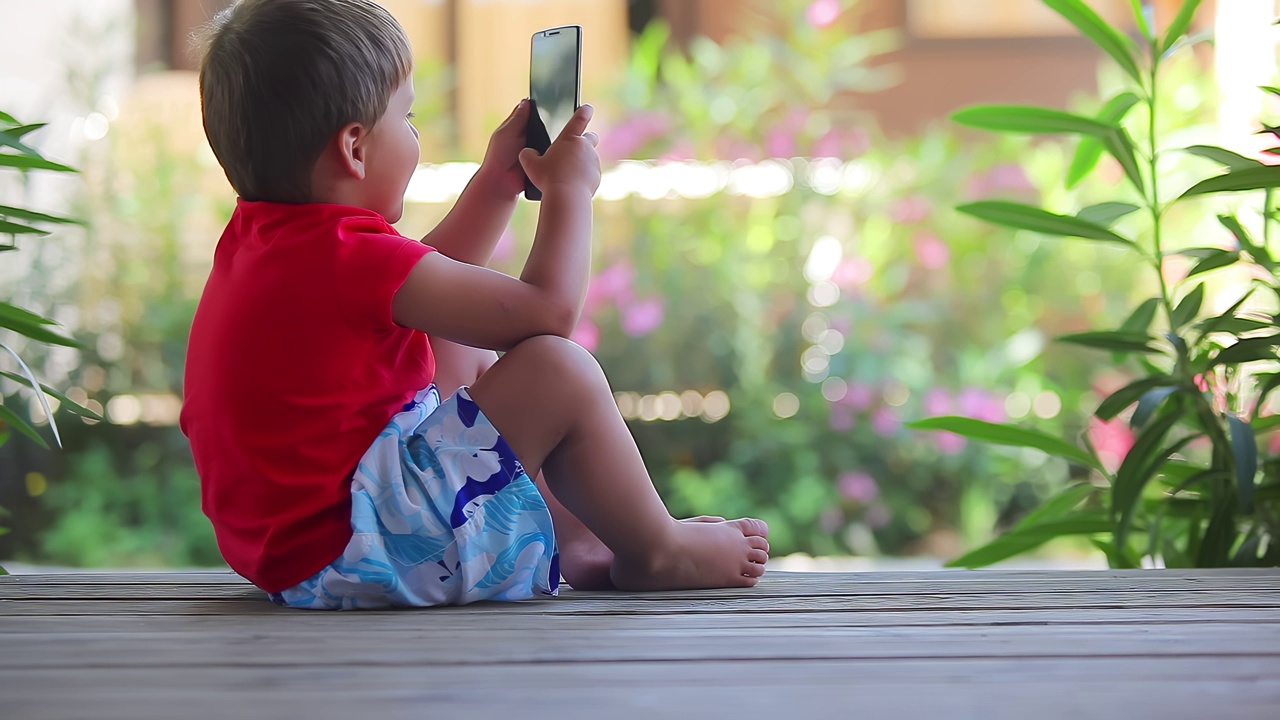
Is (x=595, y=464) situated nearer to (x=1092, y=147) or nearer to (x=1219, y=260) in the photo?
(x=1219, y=260)

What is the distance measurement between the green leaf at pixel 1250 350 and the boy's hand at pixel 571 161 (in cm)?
89

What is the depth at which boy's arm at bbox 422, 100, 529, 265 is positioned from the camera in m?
1.43

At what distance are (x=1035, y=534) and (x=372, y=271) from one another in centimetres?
109

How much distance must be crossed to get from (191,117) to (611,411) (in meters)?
2.85

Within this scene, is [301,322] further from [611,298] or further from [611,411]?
[611,298]

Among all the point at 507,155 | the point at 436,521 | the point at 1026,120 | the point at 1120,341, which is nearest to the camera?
the point at 436,521

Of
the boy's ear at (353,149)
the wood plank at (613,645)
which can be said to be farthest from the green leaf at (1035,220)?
the boy's ear at (353,149)

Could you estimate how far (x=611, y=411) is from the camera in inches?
49.0

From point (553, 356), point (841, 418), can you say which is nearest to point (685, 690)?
point (553, 356)

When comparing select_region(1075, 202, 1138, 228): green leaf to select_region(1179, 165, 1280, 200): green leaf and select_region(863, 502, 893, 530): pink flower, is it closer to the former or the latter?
select_region(1179, 165, 1280, 200): green leaf

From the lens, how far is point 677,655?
95 cm

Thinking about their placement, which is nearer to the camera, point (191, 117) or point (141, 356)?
point (141, 356)

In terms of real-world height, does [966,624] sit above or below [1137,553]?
above

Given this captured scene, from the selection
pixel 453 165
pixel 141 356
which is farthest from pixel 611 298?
pixel 141 356
